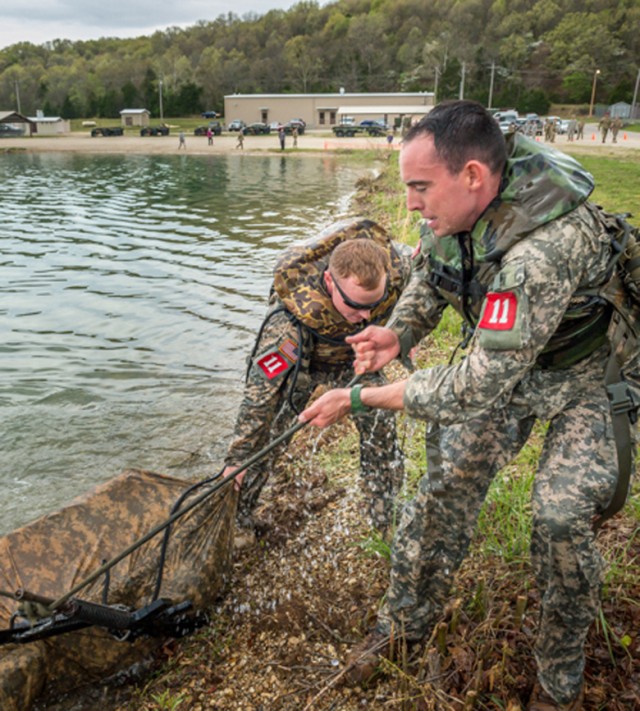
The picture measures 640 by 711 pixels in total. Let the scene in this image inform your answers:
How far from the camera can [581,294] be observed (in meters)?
2.32

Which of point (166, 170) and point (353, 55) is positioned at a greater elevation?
point (353, 55)

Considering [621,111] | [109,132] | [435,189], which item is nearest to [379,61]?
[621,111]

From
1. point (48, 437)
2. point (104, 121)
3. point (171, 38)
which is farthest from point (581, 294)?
point (171, 38)

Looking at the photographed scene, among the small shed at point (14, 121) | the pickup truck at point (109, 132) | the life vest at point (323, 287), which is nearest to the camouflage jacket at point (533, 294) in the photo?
the life vest at point (323, 287)

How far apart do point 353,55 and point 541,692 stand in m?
146

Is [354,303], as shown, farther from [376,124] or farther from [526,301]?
[376,124]

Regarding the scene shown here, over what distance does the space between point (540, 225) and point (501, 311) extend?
333 millimetres

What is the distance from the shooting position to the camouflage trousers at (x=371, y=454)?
3982 mm

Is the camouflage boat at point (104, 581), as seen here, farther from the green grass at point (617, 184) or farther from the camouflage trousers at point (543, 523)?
the green grass at point (617, 184)

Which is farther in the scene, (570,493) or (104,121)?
(104,121)

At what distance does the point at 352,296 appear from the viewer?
352 centimetres

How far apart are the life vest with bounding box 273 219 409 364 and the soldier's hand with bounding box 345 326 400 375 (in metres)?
0.68

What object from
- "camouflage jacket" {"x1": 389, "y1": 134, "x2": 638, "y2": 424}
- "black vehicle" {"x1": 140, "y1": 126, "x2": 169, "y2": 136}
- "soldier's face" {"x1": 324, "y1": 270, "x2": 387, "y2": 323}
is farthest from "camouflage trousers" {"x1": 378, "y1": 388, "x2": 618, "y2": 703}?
"black vehicle" {"x1": 140, "y1": 126, "x2": 169, "y2": 136}

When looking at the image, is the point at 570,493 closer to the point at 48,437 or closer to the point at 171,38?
the point at 48,437
